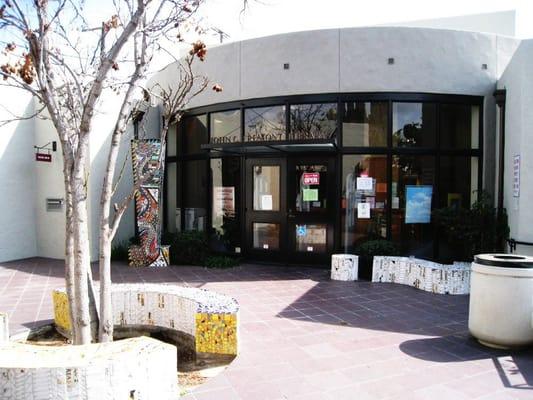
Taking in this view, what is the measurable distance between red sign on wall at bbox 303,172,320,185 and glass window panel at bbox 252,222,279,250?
1.15 metres

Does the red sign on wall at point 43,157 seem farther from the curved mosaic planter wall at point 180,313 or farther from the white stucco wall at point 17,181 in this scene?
the curved mosaic planter wall at point 180,313

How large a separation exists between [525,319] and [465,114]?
211 inches

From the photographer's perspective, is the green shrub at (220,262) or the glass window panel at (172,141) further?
the glass window panel at (172,141)

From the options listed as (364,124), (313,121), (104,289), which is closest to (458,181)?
(364,124)

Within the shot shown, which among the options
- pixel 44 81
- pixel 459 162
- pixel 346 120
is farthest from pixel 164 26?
pixel 459 162

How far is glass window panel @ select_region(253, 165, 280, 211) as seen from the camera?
8.92m

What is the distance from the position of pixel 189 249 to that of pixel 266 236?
169cm

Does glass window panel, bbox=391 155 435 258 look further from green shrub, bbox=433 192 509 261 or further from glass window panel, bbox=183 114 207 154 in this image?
glass window panel, bbox=183 114 207 154

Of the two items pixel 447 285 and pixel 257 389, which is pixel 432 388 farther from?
pixel 447 285

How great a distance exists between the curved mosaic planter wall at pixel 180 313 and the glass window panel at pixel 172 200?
5.40 meters

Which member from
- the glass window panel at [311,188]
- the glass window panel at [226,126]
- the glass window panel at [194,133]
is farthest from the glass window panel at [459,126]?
the glass window panel at [194,133]

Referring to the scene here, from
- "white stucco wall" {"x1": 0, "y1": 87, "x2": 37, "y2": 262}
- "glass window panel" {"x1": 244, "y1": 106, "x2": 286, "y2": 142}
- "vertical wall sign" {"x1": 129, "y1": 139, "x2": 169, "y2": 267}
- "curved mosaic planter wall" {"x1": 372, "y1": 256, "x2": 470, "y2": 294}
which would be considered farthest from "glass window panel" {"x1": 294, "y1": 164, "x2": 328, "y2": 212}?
"white stucco wall" {"x1": 0, "y1": 87, "x2": 37, "y2": 262}

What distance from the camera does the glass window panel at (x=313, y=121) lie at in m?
8.45

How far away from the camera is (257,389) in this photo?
342cm
